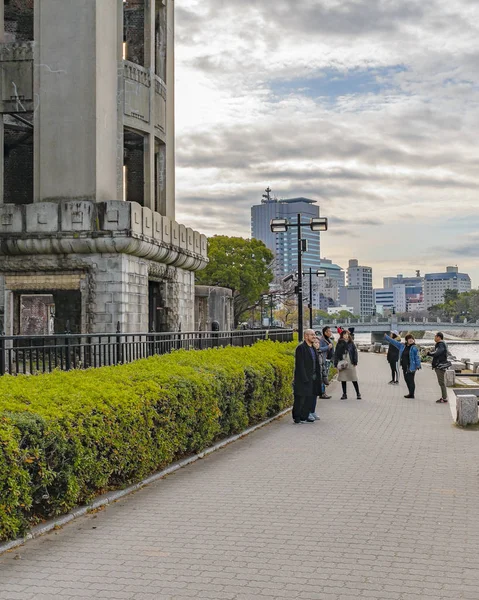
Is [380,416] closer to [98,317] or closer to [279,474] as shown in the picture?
[279,474]

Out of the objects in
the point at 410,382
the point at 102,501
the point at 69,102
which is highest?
the point at 69,102

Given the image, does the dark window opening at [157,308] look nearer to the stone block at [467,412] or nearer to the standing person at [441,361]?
the standing person at [441,361]

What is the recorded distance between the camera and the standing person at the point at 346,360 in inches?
789

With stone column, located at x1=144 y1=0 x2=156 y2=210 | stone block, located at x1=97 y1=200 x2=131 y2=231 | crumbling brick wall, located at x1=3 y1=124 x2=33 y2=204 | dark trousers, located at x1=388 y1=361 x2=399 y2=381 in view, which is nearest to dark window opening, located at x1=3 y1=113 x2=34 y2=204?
crumbling brick wall, located at x1=3 y1=124 x2=33 y2=204

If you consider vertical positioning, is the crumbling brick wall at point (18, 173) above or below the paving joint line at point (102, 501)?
above

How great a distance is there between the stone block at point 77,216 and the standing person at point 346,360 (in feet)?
25.0

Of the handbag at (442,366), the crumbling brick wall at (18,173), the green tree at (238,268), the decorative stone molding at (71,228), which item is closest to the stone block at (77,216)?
the decorative stone molding at (71,228)

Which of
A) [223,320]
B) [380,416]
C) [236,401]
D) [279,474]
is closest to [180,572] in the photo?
[279,474]

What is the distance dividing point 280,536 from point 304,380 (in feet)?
Result: 26.1

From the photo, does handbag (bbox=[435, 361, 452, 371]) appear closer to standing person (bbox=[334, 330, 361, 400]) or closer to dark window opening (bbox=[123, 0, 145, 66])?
standing person (bbox=[334, 330, 361, 400])

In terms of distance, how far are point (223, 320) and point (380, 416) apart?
26.8m

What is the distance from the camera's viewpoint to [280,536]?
6598mm

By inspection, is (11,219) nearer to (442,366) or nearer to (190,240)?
(190,240)

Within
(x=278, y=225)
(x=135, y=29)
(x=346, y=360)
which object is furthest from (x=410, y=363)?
(x=135, y=29)
